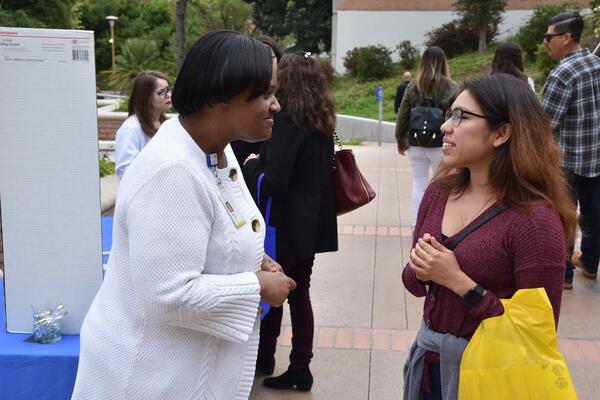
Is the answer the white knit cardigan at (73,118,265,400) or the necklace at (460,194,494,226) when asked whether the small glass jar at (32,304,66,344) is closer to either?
the white knit cardigan at (73,118,265,400)

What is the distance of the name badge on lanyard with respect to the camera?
6.16ft

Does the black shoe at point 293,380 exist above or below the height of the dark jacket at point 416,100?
below

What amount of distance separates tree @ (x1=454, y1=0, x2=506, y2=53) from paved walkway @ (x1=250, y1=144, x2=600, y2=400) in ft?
65.7

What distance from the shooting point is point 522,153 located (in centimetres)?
225

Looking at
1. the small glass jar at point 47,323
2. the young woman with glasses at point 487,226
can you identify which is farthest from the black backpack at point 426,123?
the small glass jar at point 47,323

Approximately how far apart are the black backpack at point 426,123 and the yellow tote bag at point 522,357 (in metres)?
4.52

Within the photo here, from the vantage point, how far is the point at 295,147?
3676mm

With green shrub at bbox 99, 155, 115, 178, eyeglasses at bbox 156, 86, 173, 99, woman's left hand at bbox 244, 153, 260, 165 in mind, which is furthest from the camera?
green shrub at bbox 99, 155, 115, 178

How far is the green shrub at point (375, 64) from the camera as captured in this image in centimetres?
2625

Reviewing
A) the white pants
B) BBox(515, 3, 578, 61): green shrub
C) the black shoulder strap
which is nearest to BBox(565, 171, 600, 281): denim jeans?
the white pants

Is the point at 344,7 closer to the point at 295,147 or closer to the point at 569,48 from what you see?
the point at 569,48

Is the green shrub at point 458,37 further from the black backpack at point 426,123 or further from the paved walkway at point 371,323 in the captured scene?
the black backpack at point 426,123

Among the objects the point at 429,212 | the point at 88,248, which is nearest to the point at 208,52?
the point at 429,212

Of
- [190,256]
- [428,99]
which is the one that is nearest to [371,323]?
[428,99]
